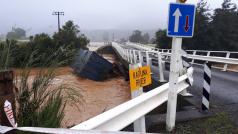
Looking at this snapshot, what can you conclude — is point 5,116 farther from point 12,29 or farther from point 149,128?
point 149,128

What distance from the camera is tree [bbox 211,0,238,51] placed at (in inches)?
1980

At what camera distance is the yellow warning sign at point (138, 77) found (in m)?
4.61

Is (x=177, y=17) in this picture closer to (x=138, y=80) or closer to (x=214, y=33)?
(x=138, y=80)

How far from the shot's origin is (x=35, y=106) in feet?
13.2

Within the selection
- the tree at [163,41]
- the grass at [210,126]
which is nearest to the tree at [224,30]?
the tree at [163,41]

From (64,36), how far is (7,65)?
51322 millimetres

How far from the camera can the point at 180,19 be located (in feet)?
17.3

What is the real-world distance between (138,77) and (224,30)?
5048 centimetres

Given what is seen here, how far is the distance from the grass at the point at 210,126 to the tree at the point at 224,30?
46275mm

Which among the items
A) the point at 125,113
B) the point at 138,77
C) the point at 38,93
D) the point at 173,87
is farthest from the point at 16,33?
the point at 173,87

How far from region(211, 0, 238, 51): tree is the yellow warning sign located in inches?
1870

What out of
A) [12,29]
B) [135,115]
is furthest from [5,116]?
[12,29]

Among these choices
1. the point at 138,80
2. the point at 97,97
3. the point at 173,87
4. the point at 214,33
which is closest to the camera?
the point at 138,80

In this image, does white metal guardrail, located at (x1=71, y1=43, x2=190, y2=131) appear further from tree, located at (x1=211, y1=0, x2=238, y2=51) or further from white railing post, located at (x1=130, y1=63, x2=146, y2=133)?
tree, located at (x1=211, y1=0, x2=238, y2=51)
